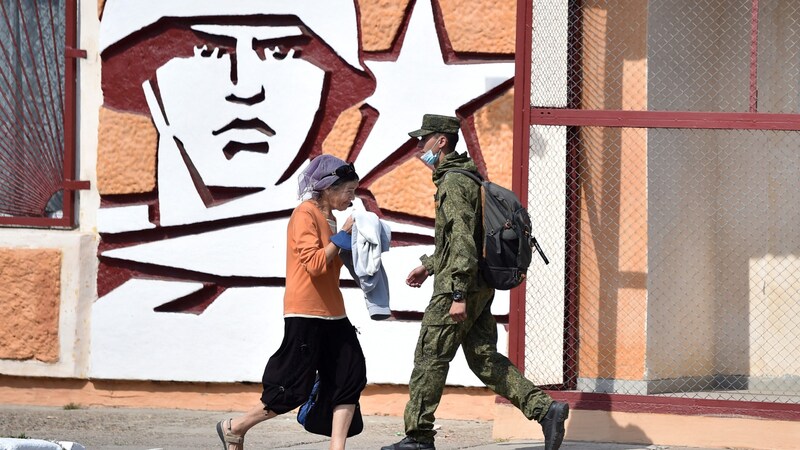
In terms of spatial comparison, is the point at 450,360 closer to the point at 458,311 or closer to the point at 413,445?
the point at 458,311

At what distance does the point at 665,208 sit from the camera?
8.95 meters

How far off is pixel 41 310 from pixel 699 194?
4815 millimetres

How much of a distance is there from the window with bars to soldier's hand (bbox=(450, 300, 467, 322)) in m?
3.81

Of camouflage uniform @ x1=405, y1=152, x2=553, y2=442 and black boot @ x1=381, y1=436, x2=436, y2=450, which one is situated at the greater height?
camouflage uniform @ x1=405, y1=152, x2=553, y2=442

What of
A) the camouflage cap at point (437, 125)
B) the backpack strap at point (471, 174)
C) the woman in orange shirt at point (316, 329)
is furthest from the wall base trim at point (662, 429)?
the camouflage cap at point (437, 125)

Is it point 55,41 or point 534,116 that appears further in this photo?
point 55,41

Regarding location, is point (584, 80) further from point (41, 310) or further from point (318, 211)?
point (41, 310)

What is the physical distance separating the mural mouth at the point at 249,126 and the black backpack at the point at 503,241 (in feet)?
8.80

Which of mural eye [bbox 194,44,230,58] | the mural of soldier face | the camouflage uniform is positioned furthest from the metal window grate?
the camouflage uniform

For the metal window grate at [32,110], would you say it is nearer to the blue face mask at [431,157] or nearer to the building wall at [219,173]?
the building wall at [219,173]

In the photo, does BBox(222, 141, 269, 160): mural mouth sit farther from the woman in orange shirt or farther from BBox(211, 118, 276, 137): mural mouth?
the woman in orange shirt

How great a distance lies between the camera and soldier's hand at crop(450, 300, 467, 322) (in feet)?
21.9

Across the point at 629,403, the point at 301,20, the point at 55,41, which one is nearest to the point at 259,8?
the point at 301,20

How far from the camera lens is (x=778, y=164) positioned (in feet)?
31.3
